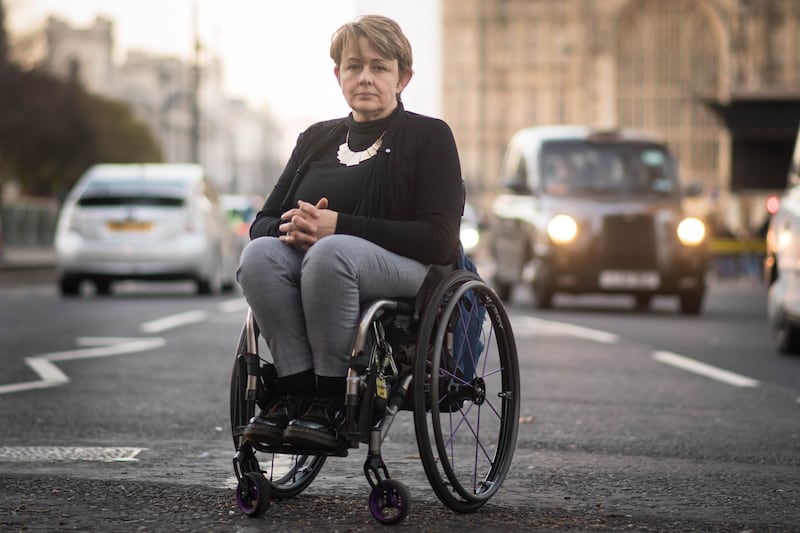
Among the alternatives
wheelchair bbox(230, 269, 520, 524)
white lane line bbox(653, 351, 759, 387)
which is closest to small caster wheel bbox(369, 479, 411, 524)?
wheelchair bbox(230, 269, 520, 524)

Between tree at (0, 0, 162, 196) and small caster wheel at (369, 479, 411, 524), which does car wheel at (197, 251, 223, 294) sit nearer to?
small caster wheel at (369, 479, 411, 524)

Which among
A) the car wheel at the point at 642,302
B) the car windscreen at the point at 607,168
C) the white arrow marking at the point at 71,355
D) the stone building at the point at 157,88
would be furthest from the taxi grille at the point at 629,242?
the stone building at the point at 157,88

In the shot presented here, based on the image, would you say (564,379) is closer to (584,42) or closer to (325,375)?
(325,375)

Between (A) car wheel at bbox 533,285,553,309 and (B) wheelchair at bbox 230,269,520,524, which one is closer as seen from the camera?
(B) wheelchair at bbox 230,269,520,524

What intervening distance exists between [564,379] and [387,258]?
211 inches

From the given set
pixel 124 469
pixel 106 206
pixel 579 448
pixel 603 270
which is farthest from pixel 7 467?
pixel 106 206

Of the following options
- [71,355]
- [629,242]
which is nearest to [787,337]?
[71,355]

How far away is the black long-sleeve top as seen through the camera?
16.8ft

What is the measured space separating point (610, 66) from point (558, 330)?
10906cm

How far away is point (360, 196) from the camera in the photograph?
5.20 metres

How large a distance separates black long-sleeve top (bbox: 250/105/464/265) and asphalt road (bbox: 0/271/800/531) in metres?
0.86

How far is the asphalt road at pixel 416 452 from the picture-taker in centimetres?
493

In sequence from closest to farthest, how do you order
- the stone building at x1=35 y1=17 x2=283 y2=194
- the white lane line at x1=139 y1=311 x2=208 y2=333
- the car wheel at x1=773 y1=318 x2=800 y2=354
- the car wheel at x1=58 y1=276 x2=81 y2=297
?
the car wheel at x1=773 y1=318 x2=800 y2=354
the white lane line at x1=139 y1=311 x2=208 y2=333
the car wheel at x1=58 y1=276 x2=81 y2=297
the stone building at x1=35 y1=17 x2=283 y2=194

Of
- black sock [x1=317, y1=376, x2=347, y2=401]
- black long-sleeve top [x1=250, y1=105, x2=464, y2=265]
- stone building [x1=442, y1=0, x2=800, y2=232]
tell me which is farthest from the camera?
stone building [x1=442, y1=0, x2=800, y2=232]
